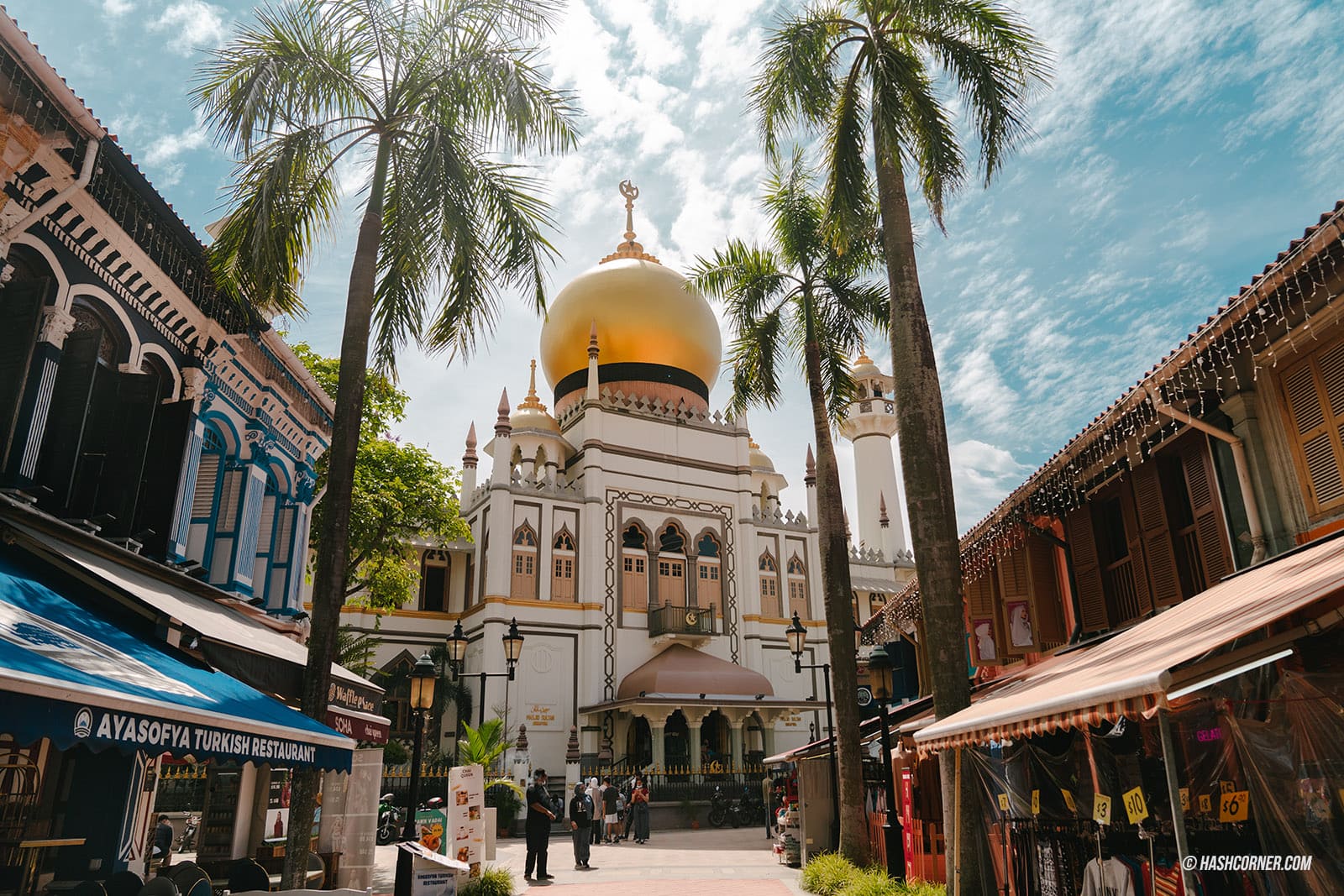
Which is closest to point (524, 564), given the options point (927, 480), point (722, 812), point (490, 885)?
point (722, 812)

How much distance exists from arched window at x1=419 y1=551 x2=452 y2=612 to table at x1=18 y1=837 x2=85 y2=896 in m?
26.7

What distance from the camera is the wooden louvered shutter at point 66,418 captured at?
9.14m

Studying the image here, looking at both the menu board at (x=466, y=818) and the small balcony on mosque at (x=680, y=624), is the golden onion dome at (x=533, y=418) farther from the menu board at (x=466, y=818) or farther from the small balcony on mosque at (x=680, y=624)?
the menu board at (x=466, y=818)

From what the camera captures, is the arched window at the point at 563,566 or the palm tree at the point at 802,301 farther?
the arched window at the point at 563,566

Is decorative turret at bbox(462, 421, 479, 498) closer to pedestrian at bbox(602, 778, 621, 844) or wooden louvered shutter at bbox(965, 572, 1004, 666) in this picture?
pedestrian at bbox(602, 778, 621, 844)

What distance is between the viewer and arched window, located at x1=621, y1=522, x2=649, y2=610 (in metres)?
33.2

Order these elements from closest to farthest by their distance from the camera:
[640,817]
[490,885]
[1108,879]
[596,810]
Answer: [1108,879] → [490,885] → [640,817] → [596,810]

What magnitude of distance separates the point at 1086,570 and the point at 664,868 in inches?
367

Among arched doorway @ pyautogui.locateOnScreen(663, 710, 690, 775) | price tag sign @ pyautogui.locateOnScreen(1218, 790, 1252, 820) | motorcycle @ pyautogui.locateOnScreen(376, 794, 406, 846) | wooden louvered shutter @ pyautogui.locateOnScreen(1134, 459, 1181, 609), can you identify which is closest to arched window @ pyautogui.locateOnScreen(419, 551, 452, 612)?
arched doorway @ pyautogui.locateOnScreen(663, 710, 690, 775)

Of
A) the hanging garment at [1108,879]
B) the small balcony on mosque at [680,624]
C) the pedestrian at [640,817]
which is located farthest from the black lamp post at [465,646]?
the hanging garment at [1108,879]

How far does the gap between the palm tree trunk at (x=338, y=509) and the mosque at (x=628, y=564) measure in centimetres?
1802

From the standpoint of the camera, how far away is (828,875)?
12242 millimetres

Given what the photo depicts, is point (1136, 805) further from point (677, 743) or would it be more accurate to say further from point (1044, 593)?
point (677, 743)

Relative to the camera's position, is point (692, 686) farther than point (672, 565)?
No
